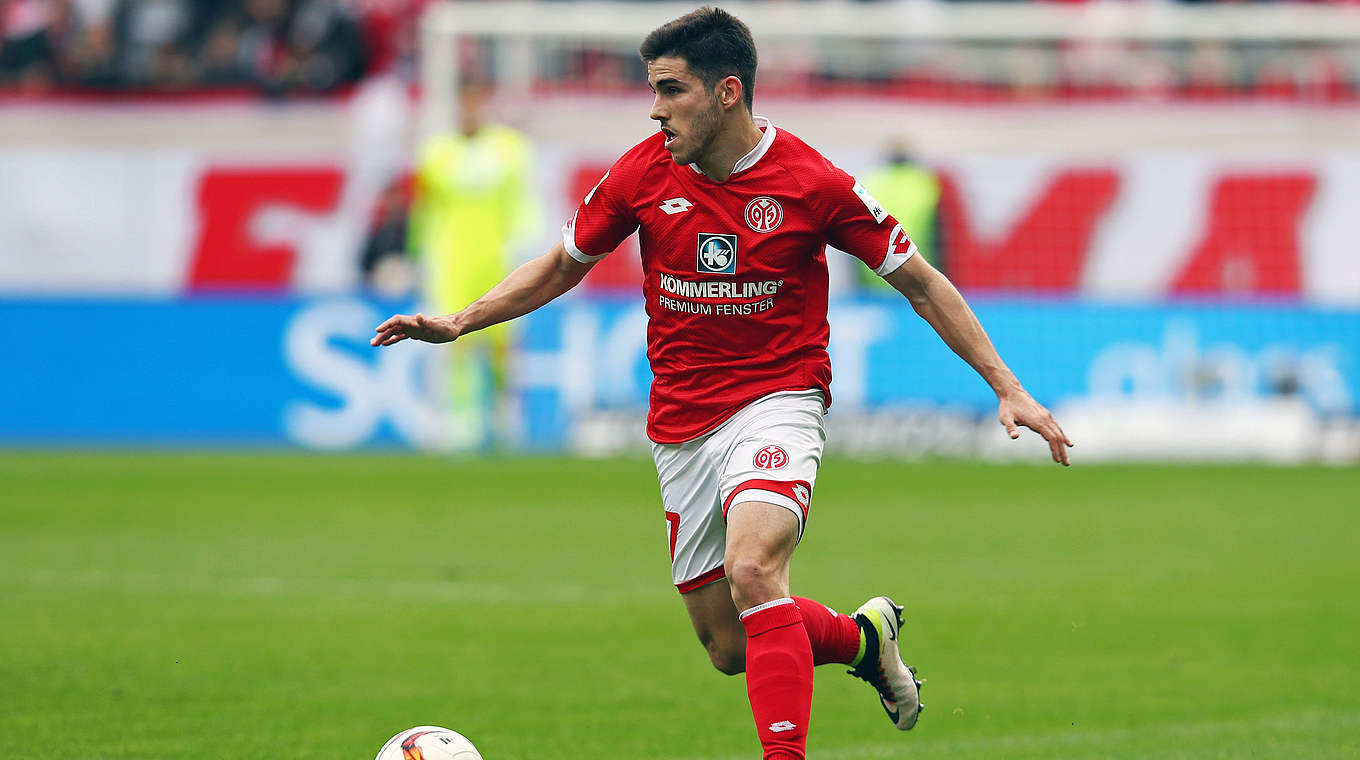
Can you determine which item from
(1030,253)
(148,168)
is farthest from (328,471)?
(1030,253)

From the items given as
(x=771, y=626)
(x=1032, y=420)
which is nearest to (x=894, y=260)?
(x=1032, y=420)

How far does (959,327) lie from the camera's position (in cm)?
530

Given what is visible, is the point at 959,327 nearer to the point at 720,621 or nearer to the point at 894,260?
the point at 894,260

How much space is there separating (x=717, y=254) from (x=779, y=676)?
1.15 m

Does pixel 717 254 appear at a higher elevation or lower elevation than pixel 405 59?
lower

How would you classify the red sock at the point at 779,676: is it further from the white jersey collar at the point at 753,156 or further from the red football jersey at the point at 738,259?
the white jersey collar at the point at 753,156

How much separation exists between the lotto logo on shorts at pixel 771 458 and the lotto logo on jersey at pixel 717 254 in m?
0.49

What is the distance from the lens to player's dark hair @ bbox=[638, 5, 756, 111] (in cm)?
524

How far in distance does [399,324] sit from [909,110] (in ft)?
53.6

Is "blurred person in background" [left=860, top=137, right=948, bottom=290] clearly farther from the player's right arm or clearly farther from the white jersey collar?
the white jersey collar

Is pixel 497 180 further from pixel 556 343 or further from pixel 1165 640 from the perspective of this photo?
pixel 1165 640

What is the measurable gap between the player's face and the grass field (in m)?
1.80

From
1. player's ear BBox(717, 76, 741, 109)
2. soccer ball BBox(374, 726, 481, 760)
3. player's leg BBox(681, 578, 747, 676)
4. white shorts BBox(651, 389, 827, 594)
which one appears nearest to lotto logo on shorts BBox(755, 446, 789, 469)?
white shorts BBox(651, 389, 827, 594)

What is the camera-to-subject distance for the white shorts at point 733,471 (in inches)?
204
